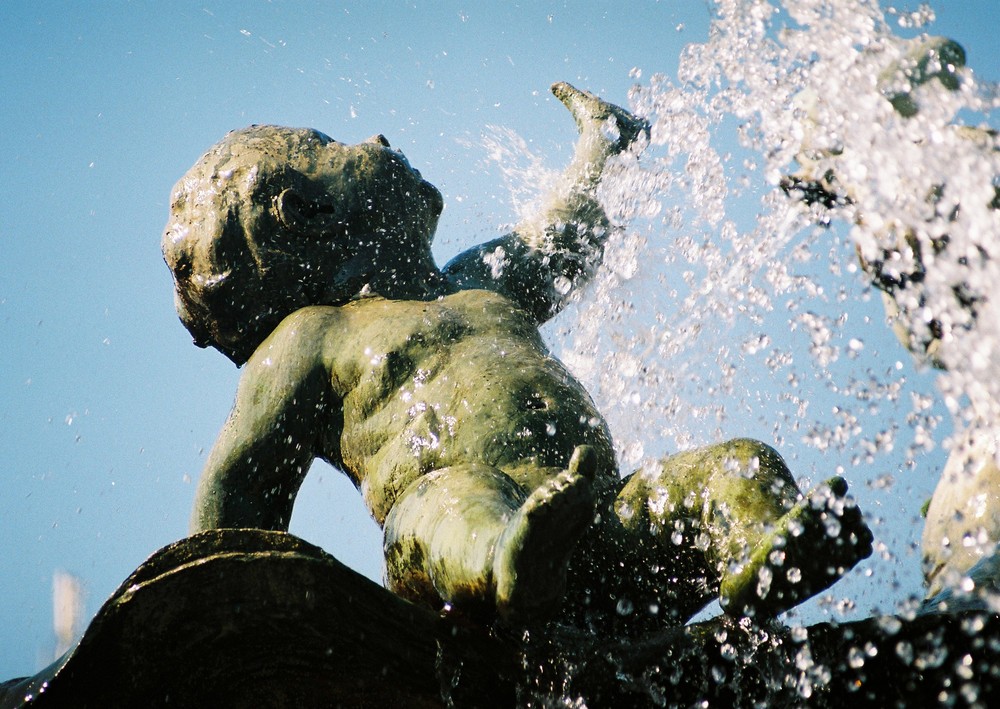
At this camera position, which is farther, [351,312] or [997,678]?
[351,312]

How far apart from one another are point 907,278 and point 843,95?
77 cm

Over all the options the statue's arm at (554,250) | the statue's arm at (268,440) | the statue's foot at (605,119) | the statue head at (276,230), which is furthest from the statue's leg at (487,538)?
the statue's foot at (605,119)

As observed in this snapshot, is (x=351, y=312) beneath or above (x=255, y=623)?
above

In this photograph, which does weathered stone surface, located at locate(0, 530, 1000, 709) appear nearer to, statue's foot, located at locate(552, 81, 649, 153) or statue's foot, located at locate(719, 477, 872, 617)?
statue's foot, located at locate(719, 477, 872, 617)

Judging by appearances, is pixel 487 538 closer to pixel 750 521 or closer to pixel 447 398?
pixel 750 521

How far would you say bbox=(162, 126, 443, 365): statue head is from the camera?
12.9 feet

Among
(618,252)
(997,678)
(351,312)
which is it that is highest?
(618,252)

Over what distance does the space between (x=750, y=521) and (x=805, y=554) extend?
0.29 m

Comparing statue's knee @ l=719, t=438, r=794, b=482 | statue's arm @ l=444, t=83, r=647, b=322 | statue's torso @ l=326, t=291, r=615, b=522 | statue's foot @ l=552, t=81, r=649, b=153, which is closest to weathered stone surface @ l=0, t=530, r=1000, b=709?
statue's knee @ l=719, t=438, r=794, b=482

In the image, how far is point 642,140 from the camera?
185 inches

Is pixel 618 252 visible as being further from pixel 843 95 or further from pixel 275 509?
pixel 275 509

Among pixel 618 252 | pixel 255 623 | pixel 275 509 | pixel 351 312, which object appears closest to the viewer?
pixel 255 623

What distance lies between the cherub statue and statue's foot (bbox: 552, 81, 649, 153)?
0.04ft

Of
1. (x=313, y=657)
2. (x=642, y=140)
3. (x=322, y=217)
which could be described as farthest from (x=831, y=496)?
(x=642, y=140)
